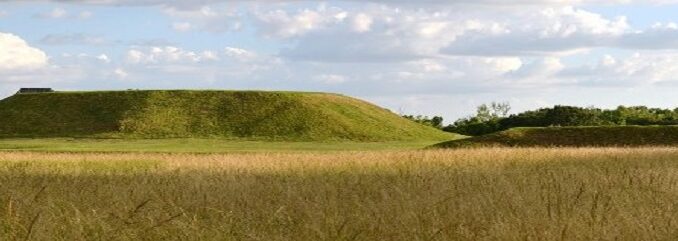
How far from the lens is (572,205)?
→ 305 inches

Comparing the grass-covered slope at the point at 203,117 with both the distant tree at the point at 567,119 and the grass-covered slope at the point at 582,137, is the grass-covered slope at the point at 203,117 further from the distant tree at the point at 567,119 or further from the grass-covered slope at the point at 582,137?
the grass-covered slope at the point at 582,137

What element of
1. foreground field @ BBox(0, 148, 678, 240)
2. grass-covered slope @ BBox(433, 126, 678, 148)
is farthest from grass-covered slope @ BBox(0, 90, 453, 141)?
foreground field @ BBox(0, 148, 678, 240)

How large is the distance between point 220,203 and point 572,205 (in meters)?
3.27

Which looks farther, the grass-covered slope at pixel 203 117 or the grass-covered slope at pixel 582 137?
the grass-covered slope at pixel 203 117

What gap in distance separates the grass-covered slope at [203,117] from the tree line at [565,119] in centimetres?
834

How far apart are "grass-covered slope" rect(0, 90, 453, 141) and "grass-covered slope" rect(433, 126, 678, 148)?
2623cm

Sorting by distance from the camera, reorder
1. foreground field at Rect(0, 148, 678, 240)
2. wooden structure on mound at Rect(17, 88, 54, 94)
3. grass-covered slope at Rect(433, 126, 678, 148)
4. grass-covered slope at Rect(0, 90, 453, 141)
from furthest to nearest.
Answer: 1. wooden structure on mound at Rect(17, 88, 54, 94)
2. grass-covered slope at Rect(0, 90, 453, 141)
3. grass-covered slope at Rect(433, 126, 678, 148)
4. foreground field at Rect(0, 148, 678, 240)

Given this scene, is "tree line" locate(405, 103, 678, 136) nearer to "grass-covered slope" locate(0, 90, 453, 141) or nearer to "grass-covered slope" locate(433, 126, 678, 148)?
"grass-covered slope" locate(0, 90, 453, 141)

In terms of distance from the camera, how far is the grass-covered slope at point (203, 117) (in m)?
76.1

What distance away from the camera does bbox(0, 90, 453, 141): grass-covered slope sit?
2995 inches

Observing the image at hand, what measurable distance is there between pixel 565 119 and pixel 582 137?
37.6 metres

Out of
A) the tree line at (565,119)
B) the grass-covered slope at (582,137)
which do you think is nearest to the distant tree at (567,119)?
the tree line at (565,119)

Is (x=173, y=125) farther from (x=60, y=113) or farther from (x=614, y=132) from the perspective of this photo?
(x=614, y=132)

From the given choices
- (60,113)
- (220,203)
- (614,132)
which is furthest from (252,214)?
(60,113)
